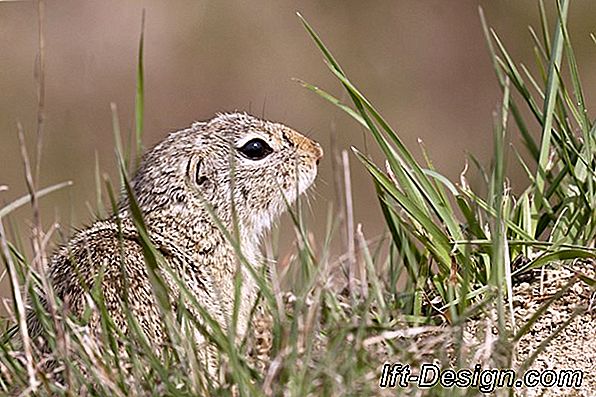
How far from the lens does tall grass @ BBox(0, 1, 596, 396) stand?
3.09 metres

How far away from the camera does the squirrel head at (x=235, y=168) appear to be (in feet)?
16.7

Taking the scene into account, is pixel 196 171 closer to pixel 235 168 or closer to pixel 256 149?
pixel 235 168

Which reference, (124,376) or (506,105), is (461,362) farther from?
(506,105)

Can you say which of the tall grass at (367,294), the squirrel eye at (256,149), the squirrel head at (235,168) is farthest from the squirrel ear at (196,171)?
the tall grass at (367,294)

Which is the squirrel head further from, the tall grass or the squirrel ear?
the tall grass

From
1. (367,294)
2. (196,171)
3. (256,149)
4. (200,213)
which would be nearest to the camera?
(367,294)

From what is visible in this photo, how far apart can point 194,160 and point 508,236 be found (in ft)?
5.35

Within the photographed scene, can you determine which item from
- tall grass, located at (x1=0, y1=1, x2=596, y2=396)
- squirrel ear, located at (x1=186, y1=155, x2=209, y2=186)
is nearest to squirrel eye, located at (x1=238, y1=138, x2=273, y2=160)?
squirrel ear, located at (x1=186, y1=155, x2=209, y2=186)

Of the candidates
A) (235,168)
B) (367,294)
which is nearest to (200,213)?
(235,168)

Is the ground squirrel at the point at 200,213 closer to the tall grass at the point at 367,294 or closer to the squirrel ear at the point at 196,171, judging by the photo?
the squirrel ear at the point at 196,171

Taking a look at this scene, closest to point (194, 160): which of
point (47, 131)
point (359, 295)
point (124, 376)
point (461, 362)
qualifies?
point (359, 295)

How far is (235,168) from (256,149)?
0.52 feet

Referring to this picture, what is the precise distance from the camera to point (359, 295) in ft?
13.7

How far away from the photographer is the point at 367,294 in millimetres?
3785
